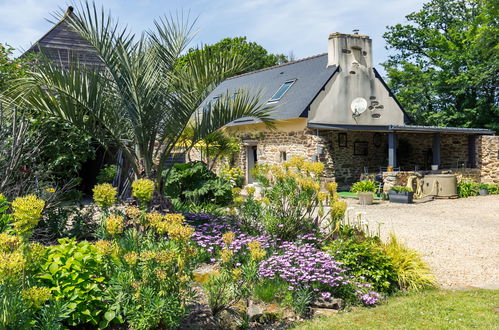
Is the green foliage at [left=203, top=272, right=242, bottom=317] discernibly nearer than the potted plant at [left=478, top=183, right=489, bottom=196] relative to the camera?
Yes

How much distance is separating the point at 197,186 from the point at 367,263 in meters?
5.75

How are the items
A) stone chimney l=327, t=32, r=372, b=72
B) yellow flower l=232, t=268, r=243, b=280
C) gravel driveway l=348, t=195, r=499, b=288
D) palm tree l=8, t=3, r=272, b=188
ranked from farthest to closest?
stone chimney l=327, t=32, r=372, b=72, gravel driveway l=348, t=195, r=499, b=288, palm tree l=8, t=3, r=272, b=188, yellow flower l=232, t=268, r=243, b=280

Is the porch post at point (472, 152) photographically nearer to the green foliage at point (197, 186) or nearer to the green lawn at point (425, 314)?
the green foliage at point (197, 186)

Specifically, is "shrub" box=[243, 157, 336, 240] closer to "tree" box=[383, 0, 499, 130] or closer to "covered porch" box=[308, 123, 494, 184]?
"covered porch" box=[308, 123, 494, 184]

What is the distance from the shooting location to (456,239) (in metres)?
7.92

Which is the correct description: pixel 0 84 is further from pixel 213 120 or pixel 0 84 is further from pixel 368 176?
pixel 368 176

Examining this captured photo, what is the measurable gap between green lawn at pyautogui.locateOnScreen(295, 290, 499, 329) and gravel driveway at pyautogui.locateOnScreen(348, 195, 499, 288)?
0.96 metres

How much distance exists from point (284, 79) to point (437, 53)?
11.6m

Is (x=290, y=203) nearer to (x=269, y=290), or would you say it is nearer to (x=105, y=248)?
(x=269, y=290)

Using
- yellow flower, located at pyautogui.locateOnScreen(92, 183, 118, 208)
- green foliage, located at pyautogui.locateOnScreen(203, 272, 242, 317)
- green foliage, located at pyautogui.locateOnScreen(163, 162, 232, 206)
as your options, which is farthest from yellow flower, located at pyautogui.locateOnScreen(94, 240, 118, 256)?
green foliage, located at pyautogui.locateOnScreen(163, 162, 232, 206)

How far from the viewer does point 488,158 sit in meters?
18.1

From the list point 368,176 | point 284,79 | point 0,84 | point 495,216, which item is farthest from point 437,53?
point 0,84

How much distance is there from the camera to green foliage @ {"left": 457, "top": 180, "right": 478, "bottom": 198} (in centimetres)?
1508

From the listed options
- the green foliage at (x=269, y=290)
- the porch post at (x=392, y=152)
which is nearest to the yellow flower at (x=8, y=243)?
the green foliage at (x=269, y=290)
